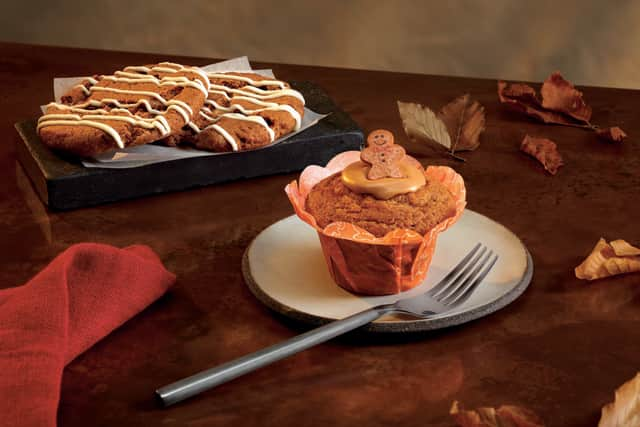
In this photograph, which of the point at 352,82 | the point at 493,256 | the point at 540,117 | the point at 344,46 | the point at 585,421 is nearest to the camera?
the point at 585,421

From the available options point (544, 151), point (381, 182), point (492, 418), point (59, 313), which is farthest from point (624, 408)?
point (544, 151)

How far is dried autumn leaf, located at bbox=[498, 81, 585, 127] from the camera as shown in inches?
67.8

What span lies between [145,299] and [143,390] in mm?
157

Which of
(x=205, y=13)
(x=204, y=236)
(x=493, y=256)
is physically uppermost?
(x=493, y=256)

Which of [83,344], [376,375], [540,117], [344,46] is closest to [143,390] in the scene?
[83,344]

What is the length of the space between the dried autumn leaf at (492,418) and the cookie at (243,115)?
70 cm

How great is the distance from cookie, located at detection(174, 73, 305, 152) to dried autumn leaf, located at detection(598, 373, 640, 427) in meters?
0.76

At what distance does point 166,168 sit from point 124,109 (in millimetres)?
140

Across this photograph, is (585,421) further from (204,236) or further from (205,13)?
(205,13)

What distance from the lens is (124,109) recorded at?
1538 mm

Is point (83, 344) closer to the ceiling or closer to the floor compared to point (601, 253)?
closer to the floor

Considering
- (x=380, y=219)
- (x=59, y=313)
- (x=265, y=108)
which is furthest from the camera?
(x=265, y=108)

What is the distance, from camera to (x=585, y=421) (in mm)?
935

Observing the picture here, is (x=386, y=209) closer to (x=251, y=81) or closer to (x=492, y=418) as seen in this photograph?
(x=492, y=418)
